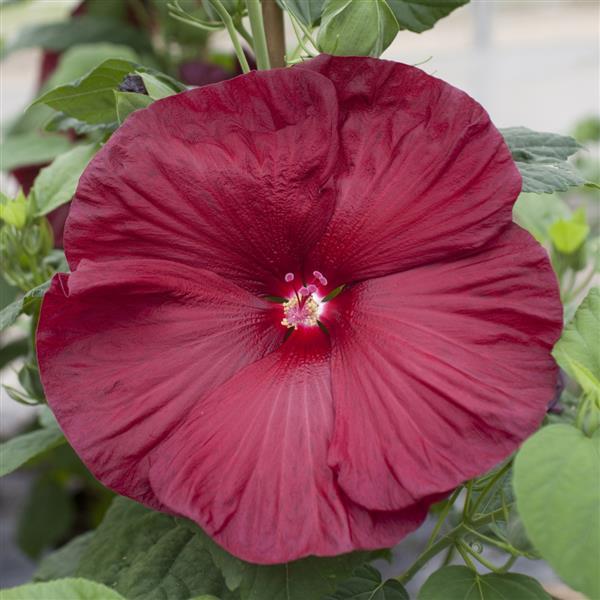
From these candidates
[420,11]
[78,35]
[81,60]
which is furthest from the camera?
[78,35]

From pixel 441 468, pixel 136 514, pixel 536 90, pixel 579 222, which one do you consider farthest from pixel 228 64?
pixel 536 90

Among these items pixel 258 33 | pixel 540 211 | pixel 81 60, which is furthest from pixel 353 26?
pixel 81 60

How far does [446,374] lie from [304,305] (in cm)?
11

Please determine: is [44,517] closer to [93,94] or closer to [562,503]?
[93,94]

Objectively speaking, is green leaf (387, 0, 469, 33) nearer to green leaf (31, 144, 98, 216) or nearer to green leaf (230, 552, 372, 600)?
green leaf (31, 144, 98, 216)

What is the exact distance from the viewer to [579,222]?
763mm

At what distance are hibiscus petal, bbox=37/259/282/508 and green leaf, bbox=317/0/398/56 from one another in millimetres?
142

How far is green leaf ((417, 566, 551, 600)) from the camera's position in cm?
50

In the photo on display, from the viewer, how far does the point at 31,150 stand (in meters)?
1.00

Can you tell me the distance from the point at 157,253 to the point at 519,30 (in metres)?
2.21

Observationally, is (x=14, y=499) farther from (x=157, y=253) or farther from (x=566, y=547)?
(x=566, y=547)

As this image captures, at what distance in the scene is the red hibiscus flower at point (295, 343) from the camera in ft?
1.41

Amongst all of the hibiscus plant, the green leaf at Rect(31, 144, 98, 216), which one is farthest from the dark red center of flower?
the green leaf at Rect(31, 144, 98, 216)

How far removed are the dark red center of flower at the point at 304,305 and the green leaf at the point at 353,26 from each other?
4.8 inches
